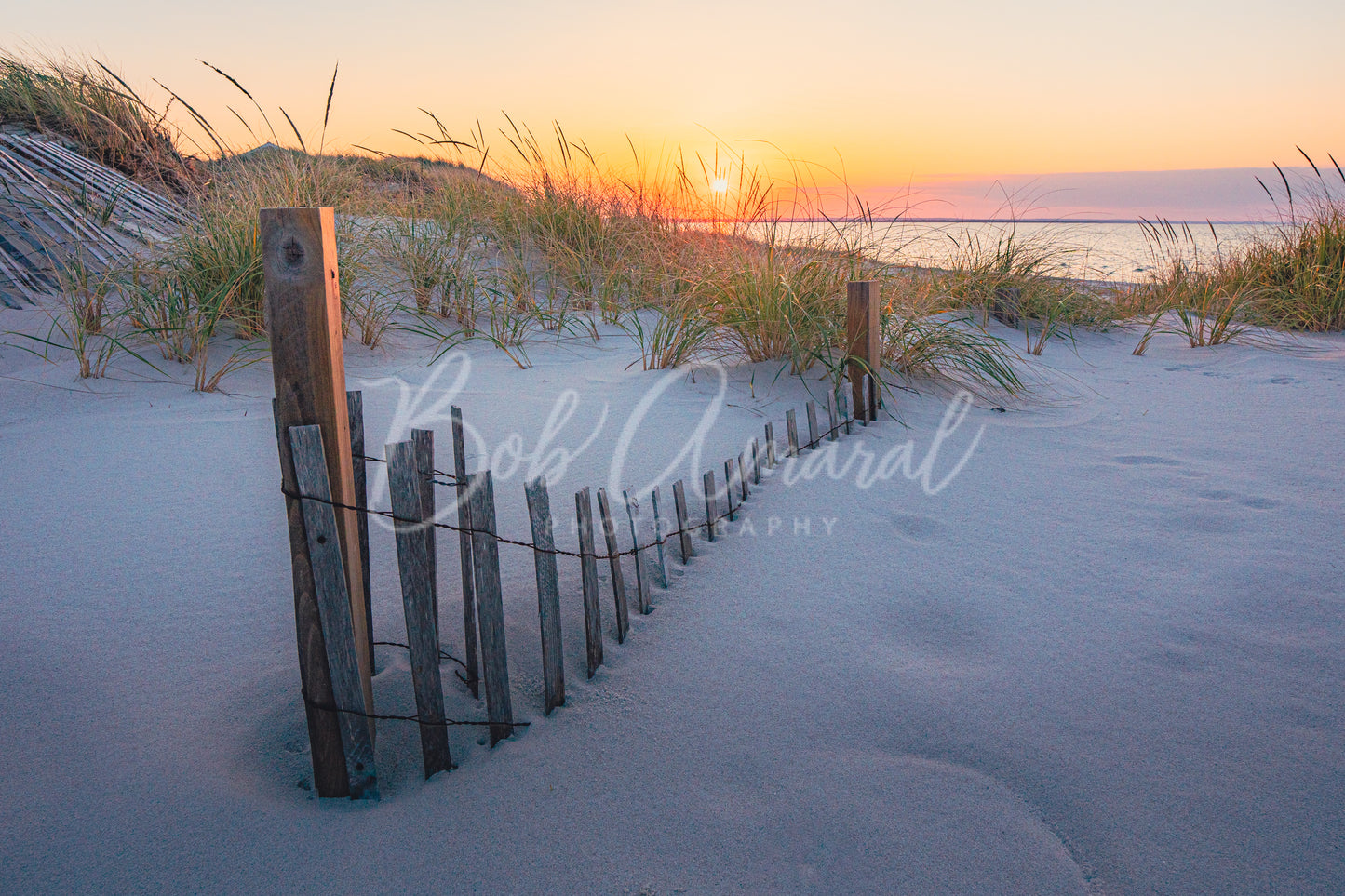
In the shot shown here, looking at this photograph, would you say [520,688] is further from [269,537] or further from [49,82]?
[49,82]

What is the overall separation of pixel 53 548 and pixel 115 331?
8.09ft

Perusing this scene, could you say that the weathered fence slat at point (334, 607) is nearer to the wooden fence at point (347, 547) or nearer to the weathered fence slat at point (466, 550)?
the wooden fence at point (347, 547)

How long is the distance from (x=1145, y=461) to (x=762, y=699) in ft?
7.73

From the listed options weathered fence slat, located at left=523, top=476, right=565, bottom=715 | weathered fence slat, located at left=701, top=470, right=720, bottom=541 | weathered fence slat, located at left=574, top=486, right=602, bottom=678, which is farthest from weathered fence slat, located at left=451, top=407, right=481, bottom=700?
weathered fence slat, located at left=701, top=470, right=720, bottom=541

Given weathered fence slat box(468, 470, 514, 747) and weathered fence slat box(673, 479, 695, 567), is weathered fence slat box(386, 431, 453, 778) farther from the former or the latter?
weathered fence slat box(673, 479, 695, 567)

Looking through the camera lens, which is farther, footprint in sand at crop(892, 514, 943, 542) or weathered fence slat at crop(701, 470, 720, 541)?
footprint in sand at crop(892, 514, 943, 542)

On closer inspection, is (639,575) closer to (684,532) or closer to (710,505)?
(684,532)

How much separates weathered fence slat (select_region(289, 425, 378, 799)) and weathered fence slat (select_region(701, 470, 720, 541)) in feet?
4.04

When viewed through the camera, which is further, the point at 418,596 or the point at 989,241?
the point at 989,241

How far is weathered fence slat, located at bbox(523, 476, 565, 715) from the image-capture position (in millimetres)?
1634

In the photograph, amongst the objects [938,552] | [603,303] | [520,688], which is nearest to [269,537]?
[520,688]

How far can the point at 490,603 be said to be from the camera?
158cm

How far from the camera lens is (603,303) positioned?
18.2ft

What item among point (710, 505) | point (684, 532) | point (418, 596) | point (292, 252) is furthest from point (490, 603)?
point (710, 505)
